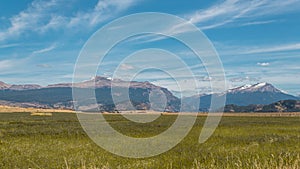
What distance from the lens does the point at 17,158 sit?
68.4 feet

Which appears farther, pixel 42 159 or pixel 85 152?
pixel 85 152

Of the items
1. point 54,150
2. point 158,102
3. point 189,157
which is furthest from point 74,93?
point 158,102

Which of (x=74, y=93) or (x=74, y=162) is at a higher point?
(x=74, y=93)

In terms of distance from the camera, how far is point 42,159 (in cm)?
2070

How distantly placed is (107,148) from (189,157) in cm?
828

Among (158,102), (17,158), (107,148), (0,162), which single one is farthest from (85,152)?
(158,102)

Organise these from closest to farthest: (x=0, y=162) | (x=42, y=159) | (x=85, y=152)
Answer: (x=0, y=162), (x=42, y=159), (x=85, y=152)

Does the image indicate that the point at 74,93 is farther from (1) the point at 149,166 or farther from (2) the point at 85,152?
(2) the point at 85,152

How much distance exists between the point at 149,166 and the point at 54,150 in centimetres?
1051

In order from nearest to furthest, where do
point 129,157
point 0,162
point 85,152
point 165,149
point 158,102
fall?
point 0,162 < point 129,157 < point 85,152 < point 165,149 < point 158,102

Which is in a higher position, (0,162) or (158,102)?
(158,102)

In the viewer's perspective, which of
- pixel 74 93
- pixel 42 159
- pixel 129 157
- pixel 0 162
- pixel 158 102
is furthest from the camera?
pixel 158 102

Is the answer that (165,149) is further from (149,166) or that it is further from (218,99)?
(218,99)

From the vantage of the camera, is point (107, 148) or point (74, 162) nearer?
point (74, 162)
